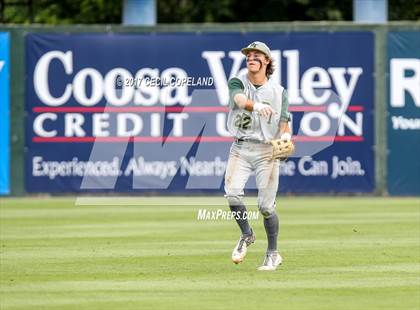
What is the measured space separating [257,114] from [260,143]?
296 mm

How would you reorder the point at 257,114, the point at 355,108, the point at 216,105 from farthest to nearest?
the point at 355,108, the point at 216,105, the point at 257,114

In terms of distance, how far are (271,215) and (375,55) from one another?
1148 cm

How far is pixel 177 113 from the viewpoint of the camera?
76.4 feet

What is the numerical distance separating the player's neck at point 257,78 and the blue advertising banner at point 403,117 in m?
11.1

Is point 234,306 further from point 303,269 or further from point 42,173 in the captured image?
point 42,173

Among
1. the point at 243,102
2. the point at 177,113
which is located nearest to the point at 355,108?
the point at 177,113

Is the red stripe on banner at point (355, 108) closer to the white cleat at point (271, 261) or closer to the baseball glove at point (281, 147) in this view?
the baseball glove at point (281, 147)

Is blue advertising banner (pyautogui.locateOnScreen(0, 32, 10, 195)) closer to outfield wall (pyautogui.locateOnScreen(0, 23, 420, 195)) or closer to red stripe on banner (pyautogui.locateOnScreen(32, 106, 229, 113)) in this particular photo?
outfield wall (pyautogui.locateOnScreen(0, 23, 420, 195))

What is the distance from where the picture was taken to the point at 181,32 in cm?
2389

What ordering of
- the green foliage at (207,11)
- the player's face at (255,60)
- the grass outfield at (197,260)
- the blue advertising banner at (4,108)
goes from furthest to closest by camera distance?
the green foliage at (207,11), the blue advertising banner at (4,108), the player's face at (255,60), the grass outfield at (197,260)

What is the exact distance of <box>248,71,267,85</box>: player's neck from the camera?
1245 centimetres

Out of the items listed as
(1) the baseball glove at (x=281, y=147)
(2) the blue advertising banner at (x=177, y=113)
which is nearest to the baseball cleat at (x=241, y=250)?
(1) the baseball glove at (x=281, y=147)

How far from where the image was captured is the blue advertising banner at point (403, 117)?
23.2 meters

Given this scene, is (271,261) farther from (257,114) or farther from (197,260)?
(257,114)
